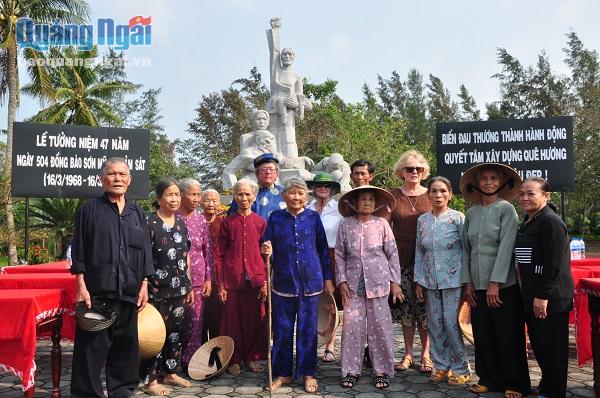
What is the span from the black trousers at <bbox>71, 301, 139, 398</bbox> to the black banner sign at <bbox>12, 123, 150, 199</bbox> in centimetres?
398

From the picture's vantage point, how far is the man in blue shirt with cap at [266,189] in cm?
475

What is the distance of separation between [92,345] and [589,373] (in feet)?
12.6

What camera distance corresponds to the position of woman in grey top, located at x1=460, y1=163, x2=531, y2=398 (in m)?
3.60

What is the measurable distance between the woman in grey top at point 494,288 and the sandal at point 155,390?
223cm

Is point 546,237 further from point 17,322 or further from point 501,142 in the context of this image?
point 501,142

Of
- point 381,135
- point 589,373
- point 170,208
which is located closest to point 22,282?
point 170,208

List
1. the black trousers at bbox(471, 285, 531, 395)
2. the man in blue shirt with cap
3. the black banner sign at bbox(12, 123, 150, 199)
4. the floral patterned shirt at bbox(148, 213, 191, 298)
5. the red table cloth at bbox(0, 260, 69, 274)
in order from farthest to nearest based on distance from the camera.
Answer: the black banner sign at bbox(12, 123, 150, 199) < the man in blue shirt with cap < the red table cloth at bbox(0, 260, 69, 274) < the floral patterned shirt at bbox(148, 213, 191, 298) < the black trousers at bbox(471, 285, 531, 395)

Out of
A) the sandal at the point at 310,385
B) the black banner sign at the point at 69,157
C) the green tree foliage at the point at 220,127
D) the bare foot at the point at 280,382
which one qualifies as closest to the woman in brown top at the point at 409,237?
the sandal at the point at 310,385

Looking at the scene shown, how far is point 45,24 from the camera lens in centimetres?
1642

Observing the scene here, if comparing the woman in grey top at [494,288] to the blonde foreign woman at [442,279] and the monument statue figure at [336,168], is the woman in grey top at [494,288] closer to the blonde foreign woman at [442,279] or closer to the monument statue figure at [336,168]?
the blonde foreign woman at [442,279]

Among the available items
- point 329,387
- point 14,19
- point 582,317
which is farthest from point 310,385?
point 14,19

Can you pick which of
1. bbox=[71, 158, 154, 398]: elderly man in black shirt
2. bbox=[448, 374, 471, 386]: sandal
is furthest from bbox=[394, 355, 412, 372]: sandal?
bbox=[71, 158, 154, 398]: elderly man in black shirt

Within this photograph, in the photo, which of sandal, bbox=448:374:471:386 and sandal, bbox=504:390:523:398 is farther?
sandal, bbox=448:374:471:386

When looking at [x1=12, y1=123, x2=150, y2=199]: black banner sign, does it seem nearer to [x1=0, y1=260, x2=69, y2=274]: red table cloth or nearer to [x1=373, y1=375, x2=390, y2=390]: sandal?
[x1=0, y1=260, x2=69, y2=274]: red table cloth
